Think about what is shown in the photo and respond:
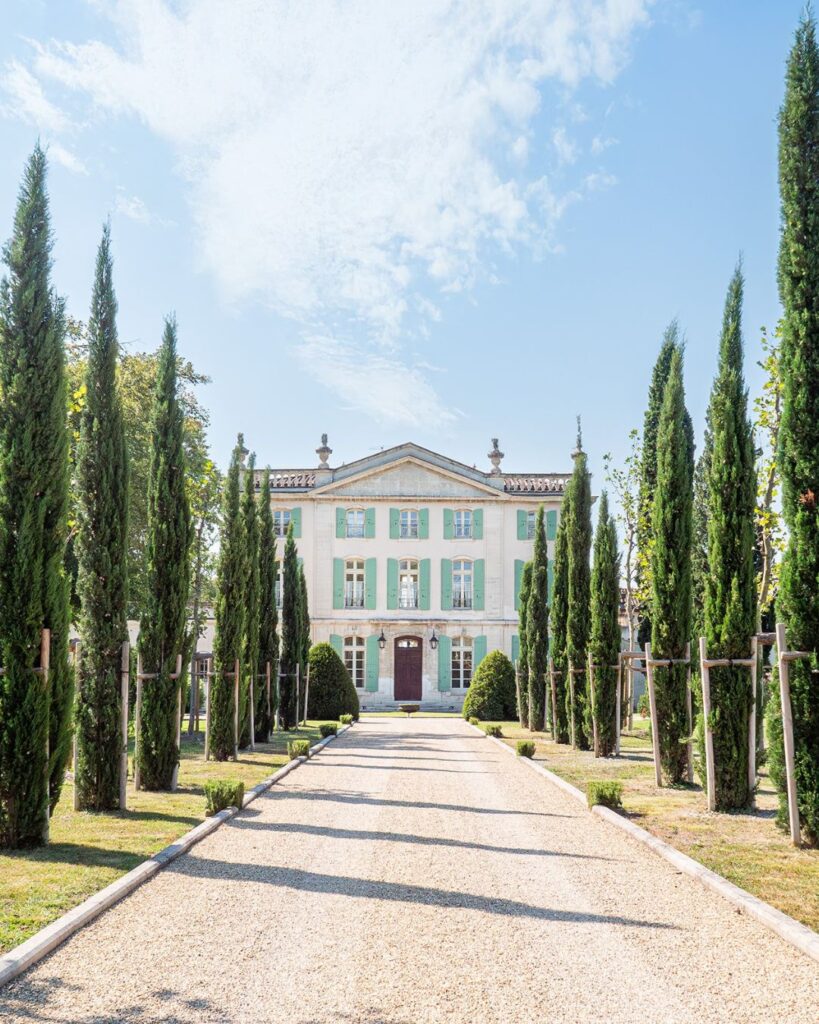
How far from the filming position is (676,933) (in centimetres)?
575

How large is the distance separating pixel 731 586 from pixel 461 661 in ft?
99.6

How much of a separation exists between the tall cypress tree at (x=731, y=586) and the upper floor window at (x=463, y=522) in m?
30.1

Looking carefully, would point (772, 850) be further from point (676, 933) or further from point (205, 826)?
point (205, 826)

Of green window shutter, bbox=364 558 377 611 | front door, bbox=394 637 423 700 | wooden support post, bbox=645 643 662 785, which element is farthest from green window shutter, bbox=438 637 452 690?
wooden support post, bbox=645 643 662 785

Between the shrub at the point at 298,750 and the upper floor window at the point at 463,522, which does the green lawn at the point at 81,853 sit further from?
the upper floor window at the point at 463,522

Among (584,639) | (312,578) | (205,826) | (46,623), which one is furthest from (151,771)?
(312,578)

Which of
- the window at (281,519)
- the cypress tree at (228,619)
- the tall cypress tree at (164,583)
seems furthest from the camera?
the window at (281,519)

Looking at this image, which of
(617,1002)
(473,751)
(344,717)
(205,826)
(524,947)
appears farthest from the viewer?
(344,717)

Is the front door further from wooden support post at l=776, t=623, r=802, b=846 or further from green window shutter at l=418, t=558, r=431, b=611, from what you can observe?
wooden support post at l=776, t=623, r=802, b=846

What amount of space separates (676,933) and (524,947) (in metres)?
1.01

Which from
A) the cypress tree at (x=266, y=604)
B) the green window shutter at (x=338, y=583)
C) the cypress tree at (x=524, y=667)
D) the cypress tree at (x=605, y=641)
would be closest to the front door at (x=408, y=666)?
the green window shutter at (x=338, y=583)

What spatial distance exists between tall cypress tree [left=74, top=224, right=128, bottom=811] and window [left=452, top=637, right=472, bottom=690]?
99.4 ft

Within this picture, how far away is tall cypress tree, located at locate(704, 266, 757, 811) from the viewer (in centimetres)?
1045

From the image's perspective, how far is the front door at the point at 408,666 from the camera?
40.5 meters
